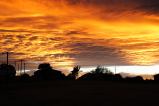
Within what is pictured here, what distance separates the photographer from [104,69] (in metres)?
139

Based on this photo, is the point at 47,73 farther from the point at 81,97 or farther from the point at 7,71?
the point at 81,97

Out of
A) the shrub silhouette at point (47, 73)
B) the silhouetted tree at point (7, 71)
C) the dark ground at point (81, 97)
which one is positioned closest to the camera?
the dark ground at point (81, 97)

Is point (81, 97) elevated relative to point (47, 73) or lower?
lower

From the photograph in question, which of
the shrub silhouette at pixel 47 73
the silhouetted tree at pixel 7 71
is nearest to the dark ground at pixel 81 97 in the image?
the silhouetted tree at pixel 7 71

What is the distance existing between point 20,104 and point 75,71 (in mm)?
116108

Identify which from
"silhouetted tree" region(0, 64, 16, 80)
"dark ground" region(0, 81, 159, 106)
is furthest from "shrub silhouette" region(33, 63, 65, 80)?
"dark ground" region(0, 81, 159, 106)

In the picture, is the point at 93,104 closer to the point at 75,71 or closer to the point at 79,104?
the point at 79,104

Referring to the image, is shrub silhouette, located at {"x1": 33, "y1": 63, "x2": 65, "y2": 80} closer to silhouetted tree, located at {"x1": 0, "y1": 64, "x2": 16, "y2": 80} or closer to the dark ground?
silhouetted tree, located at {"x1": 0, "y1": 64, "x2": 16, "y2": 80}

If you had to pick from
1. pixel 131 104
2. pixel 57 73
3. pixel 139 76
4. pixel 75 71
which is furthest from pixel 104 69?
pixel 131 104

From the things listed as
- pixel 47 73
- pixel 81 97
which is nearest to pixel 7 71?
pixel 47 73

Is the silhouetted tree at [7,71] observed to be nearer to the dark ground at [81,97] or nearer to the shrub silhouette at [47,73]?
the shrub silhouette at [47,73]

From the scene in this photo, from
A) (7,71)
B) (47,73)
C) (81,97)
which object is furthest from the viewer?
(47,73)

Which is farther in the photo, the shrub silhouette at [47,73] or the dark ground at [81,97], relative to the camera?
the shrub silhouette at [47,73]

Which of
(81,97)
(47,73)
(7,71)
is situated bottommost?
(81,97)
